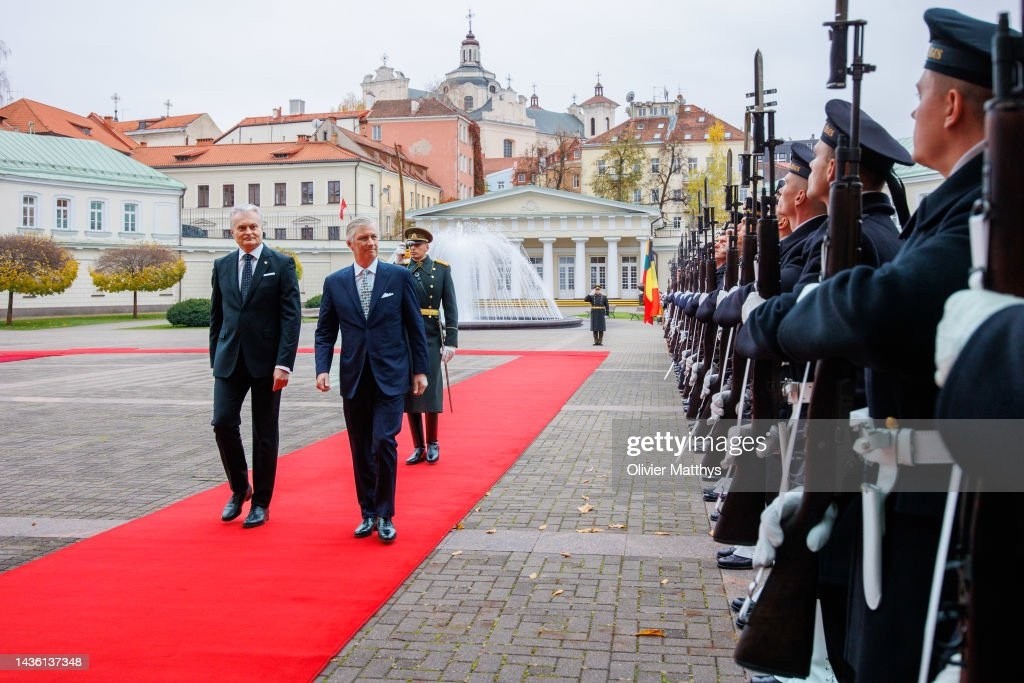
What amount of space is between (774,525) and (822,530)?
0.13 m

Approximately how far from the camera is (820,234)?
3.69 m

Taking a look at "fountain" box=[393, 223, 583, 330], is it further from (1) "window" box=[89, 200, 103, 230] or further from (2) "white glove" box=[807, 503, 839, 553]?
(2) "white glove" box=[807, 503, 839, 553]

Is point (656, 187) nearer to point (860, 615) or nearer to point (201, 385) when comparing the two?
point (201, 385)

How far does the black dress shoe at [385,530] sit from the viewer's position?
567 cm

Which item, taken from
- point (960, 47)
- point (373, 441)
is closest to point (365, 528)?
point (373, 441)

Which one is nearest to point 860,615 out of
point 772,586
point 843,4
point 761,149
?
point 772,586

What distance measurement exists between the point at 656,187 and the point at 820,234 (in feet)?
275

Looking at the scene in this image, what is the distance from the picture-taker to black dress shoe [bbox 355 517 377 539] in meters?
5.81

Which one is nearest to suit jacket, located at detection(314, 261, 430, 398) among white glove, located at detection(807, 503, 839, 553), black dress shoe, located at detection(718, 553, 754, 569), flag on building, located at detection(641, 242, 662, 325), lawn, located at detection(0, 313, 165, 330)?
black dress shoe, located at detection(718, 553, 754, 569)

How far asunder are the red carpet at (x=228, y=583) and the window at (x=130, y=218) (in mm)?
56788

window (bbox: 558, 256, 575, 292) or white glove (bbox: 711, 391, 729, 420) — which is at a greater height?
window (bbox: 558, 256, 575, 292)

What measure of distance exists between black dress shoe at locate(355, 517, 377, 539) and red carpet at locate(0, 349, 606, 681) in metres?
0.09

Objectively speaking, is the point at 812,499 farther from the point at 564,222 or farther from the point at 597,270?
the point at 597,270

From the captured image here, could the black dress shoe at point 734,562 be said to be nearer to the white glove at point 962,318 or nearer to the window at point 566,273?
the white glove at point 962,318
